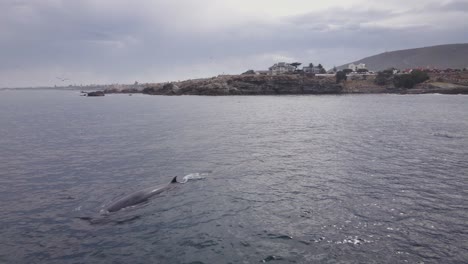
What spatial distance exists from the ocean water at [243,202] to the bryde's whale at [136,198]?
68cm

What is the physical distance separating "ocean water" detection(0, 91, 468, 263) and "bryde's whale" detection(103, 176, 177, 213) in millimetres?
Result: 683

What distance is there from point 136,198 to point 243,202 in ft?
23.1

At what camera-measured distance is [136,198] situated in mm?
20812

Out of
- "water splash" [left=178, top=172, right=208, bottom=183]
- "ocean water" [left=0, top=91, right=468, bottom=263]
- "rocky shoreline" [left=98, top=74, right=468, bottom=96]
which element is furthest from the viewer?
"rocky shoreline" [left=98, top=74, right=468, bottom=96]

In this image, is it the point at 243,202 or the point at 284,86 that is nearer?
the point at 243,202

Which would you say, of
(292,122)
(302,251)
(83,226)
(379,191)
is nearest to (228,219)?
(302,251)

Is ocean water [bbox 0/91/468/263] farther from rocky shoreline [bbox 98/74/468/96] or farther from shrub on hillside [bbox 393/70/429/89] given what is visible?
shrub on hillside [bbox 393/70/429/89]

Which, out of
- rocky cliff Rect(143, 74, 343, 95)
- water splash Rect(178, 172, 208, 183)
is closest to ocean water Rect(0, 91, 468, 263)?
water splash Rect(178, 172, 208, 183)

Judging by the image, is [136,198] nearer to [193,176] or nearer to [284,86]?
[193,176]

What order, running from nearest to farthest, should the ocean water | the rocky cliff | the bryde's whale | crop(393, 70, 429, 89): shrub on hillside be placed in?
the ocean water
the bryde's whale
crop(393, 70, 429, 89): shrub on hillside
the rocky cliff

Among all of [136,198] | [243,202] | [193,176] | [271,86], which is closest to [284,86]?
[271,86]

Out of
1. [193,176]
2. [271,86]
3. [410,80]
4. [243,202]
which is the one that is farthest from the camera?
[271,86]

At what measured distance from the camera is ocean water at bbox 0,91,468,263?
14.5m

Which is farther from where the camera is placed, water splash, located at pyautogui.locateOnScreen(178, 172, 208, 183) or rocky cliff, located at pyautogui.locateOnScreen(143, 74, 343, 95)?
rocky cliff, located at pyautogui.locateOnScreen(143, 74, 343, 95)
